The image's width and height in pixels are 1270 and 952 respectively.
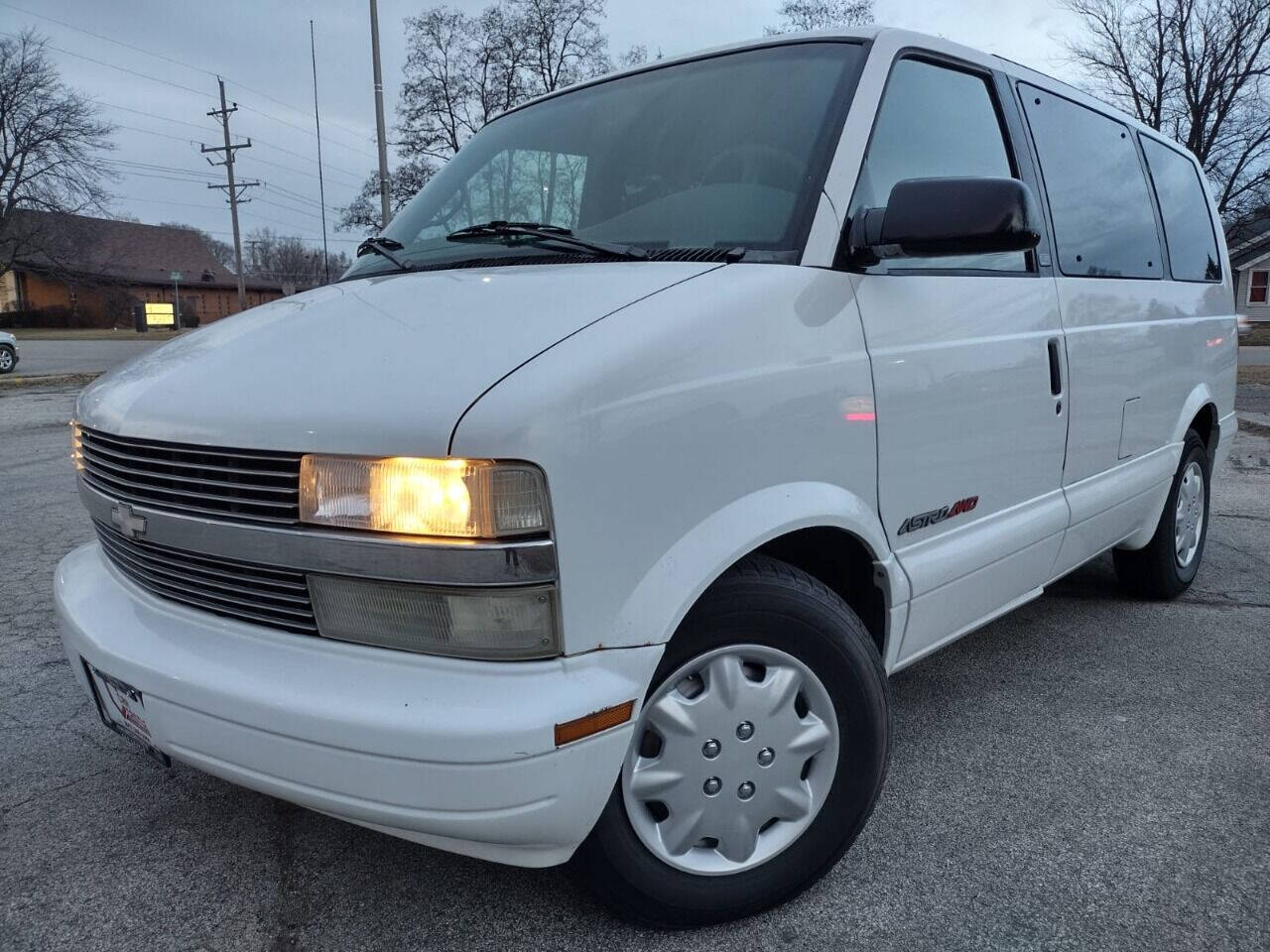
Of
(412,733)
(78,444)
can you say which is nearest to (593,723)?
(412,733)

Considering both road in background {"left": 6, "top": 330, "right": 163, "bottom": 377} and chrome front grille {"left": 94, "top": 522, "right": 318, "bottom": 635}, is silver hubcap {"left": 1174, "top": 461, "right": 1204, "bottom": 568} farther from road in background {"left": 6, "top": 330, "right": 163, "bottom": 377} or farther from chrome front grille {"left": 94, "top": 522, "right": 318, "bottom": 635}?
road in background {"left": 6, "top": 330, "right": 163, "bottom": 377}

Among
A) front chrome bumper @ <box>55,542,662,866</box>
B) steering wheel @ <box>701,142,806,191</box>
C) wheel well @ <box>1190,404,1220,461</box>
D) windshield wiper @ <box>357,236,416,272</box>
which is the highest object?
steering wheel @ <box>701,142,806,191</box>

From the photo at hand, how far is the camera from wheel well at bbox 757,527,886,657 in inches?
83.7

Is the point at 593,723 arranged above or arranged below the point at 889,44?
below

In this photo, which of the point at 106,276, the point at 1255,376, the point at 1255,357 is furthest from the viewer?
the point at 106,276

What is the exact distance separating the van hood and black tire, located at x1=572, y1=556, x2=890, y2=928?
604mm

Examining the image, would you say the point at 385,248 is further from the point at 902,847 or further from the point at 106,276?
the point at 106,276

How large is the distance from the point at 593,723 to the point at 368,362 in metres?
0.78

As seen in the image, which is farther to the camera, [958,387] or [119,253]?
[119,253]

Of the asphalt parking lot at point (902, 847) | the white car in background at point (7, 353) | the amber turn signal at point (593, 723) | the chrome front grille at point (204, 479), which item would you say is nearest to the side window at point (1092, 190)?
the asphalt parking lot at point (902, 847)

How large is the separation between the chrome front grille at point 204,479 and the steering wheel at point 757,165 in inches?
47.9

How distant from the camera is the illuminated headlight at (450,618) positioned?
5.02ft

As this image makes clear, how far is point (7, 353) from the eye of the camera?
68.5ft

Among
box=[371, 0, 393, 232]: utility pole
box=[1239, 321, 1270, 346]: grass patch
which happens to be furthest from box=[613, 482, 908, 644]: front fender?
box=[1239, 321, 1270, 346]: grass patch
